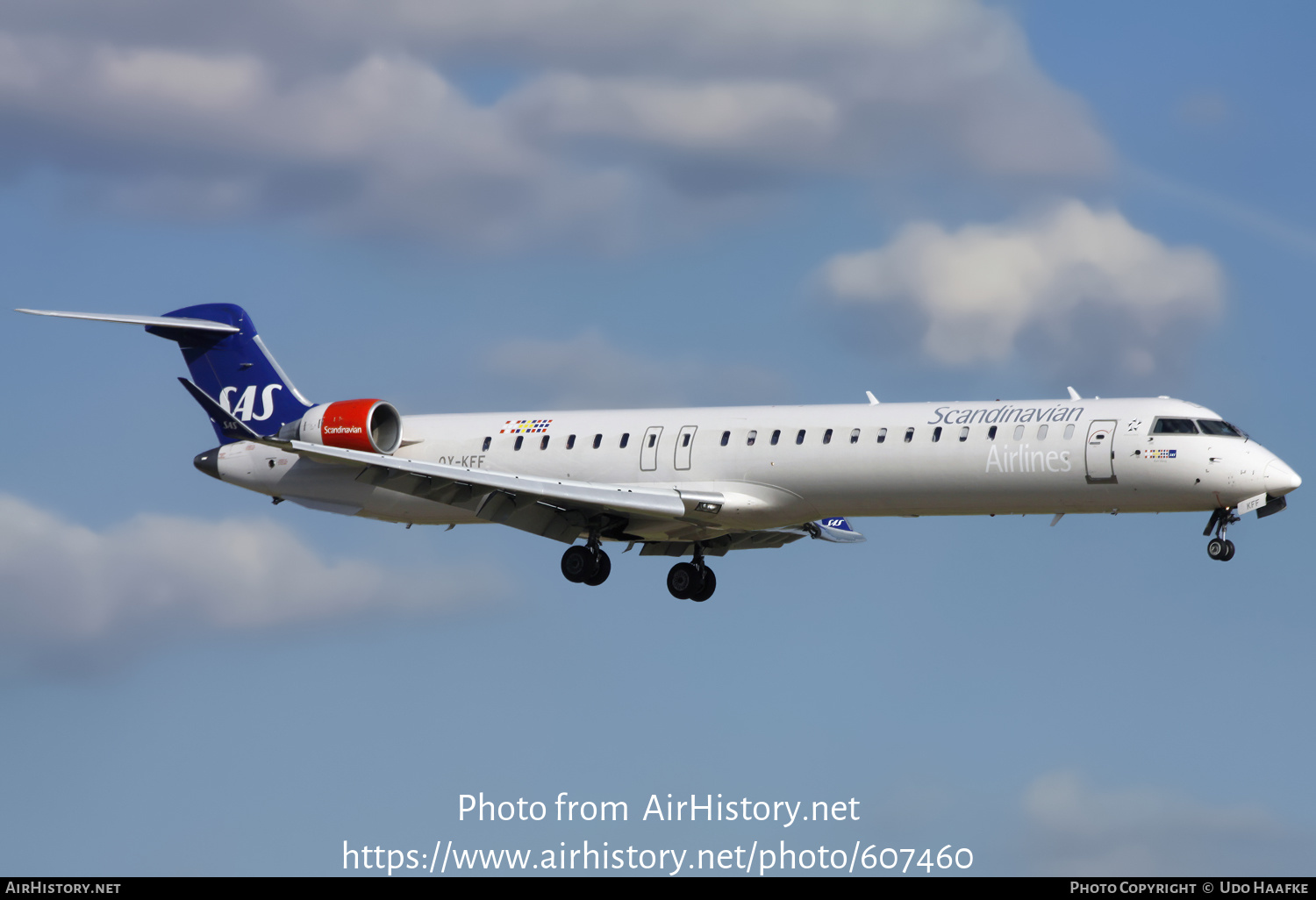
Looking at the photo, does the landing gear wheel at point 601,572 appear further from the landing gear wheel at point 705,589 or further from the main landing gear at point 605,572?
the landing gear wheel at point 705,589

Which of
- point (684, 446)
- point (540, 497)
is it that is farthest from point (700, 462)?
point (540, 497)

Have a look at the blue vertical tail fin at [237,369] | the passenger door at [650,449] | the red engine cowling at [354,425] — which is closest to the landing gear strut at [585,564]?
the passenger door at [650,449]

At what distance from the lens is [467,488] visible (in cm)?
3944

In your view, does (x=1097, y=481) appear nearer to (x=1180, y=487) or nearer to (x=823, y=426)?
(x=1180, y=487)

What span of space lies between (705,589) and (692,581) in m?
0.43

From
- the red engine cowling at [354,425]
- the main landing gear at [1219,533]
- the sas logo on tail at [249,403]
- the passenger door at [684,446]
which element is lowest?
the main landing gear at [1219,533]

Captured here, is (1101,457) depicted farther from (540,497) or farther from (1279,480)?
(540,497)

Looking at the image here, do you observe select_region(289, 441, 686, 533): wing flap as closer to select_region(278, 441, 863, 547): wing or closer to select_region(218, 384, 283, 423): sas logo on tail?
select_region(278, 441, 863, 547): wing

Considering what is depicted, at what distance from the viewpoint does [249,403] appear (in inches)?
1748

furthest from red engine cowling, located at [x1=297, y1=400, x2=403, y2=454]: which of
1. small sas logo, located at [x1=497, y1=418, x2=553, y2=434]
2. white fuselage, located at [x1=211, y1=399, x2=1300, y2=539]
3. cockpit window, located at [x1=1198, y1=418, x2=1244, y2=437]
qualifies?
cockpit window, located at [x1=1198, y1=418, x2=1244, y2=437]

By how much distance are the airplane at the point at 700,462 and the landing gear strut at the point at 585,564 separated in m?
0.04

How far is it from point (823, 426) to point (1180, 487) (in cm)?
710

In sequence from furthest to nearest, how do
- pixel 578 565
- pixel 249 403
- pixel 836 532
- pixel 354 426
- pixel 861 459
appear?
pixel 249 403, pixel 836 532, pixel 354 426, pixel 578 565, pixel 861 459

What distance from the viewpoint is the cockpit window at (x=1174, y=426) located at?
34322mm
